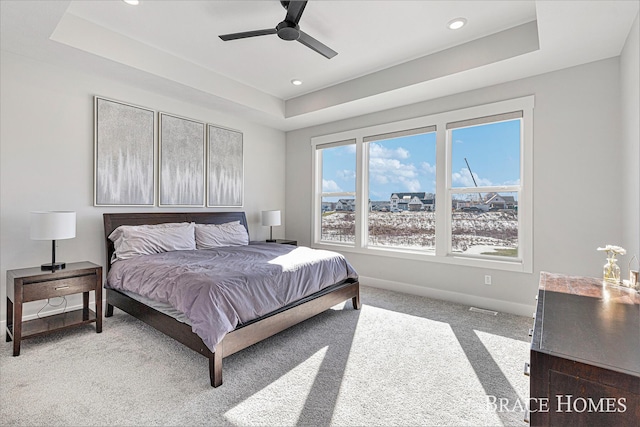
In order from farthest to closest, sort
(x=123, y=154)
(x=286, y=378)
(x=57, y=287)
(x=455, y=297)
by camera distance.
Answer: (x=455, y=297)
(x=123, y=154)
(x=57, y=287)
(x=286, y=378)

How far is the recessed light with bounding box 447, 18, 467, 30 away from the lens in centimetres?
285

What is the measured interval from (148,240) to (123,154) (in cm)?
113

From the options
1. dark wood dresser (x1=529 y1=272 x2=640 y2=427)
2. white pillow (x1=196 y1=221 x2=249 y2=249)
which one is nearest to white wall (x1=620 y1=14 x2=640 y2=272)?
dark wood dresser (x1=529 y1=272 x2=640 y2=427)

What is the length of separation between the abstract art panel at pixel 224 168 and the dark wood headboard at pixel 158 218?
21cm

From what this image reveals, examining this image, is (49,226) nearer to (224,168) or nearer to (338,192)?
(224,168)

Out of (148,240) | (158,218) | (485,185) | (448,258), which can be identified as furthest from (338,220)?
(148,240)

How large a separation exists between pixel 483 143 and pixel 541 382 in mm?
3467

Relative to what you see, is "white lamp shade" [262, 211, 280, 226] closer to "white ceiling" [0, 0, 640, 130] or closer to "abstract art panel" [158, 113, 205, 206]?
"abstract art panel" [158, 113, 205, 206]

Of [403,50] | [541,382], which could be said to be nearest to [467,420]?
[541,382]

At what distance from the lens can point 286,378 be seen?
2.18m

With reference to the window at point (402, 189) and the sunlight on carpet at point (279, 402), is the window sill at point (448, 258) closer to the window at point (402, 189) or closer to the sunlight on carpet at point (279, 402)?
the window at point (402, 189)

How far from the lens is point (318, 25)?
297 cm

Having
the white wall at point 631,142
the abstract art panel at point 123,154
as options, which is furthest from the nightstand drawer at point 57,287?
the white wall at point 631,142

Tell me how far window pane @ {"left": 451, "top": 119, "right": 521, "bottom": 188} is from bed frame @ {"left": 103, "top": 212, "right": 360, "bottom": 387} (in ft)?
6.61
